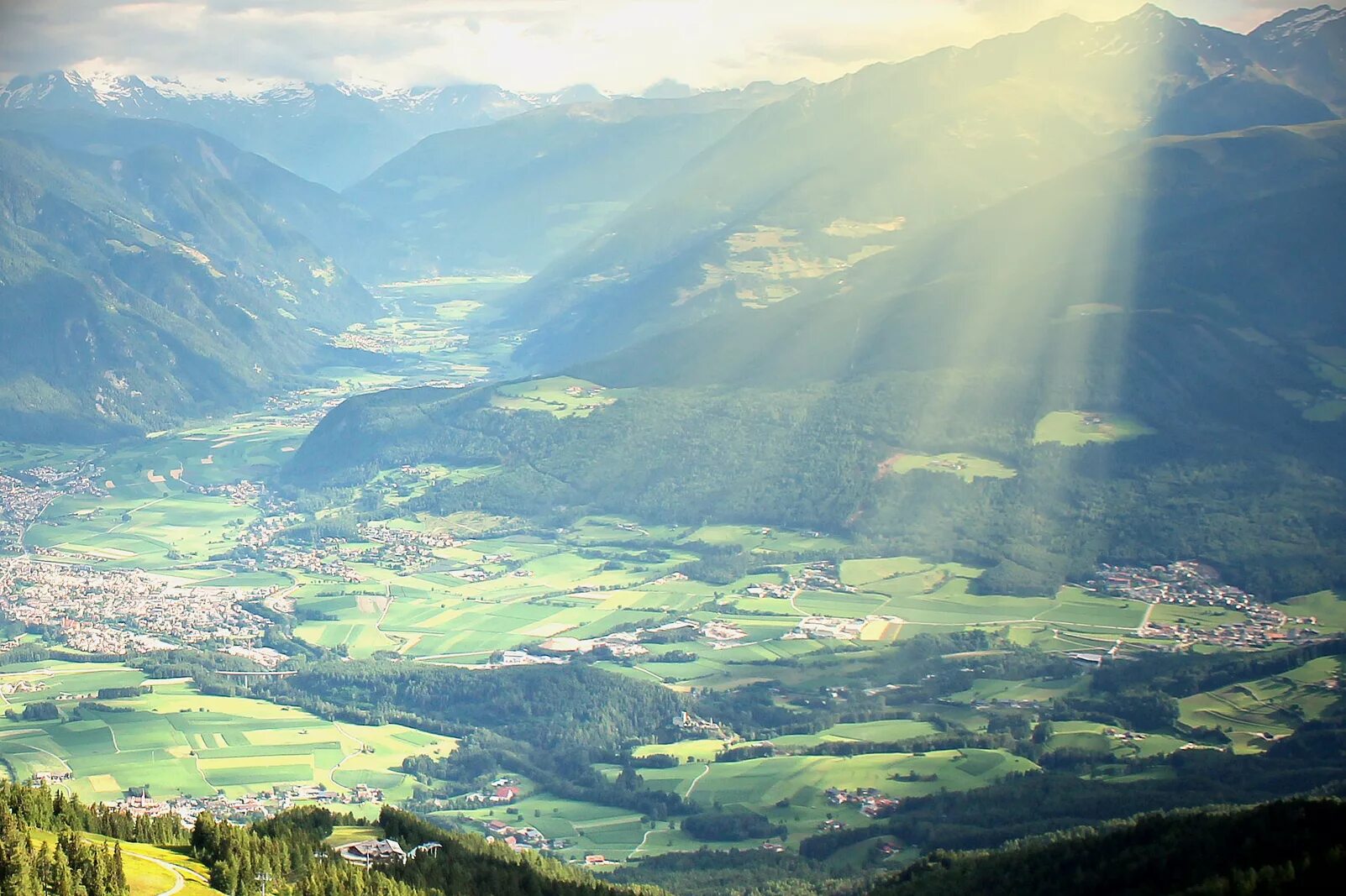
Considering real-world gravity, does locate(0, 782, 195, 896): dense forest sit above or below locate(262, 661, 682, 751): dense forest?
above

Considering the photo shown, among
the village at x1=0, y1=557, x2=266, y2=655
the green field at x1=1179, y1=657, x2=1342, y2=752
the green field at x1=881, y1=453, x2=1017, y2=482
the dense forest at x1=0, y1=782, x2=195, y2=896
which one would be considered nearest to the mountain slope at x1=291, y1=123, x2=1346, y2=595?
the green field at x1=881, y1=453, x2=1017, y2=482

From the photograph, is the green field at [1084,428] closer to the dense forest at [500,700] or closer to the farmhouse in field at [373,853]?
the dense forest at [500,700]

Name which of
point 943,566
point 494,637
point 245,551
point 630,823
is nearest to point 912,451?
point 943,566

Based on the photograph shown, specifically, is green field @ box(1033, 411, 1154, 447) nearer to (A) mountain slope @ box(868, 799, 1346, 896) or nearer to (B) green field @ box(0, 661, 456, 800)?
(B) green field @ box(0, 661, 456, 800)

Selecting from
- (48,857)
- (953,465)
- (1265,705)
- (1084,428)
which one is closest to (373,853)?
(48,857)

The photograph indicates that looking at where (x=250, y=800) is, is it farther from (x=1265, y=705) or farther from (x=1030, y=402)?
(x=1030, y=402)
